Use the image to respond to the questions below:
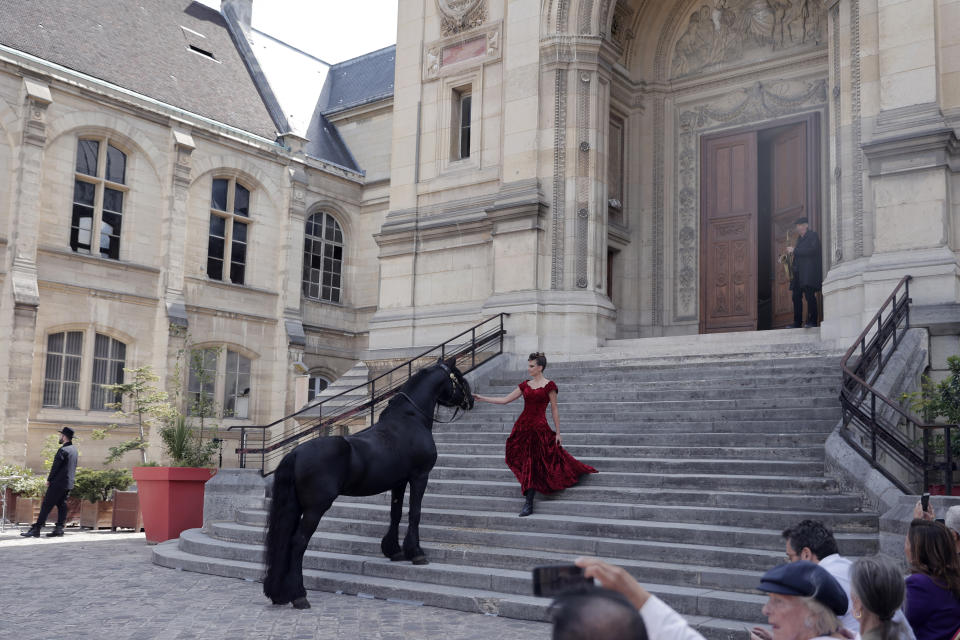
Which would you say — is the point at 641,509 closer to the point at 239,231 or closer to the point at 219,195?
the point at 219,195

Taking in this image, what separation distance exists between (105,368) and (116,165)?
5.97m

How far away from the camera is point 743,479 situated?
8.77 metres

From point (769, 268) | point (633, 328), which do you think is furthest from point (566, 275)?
point (769, 268)

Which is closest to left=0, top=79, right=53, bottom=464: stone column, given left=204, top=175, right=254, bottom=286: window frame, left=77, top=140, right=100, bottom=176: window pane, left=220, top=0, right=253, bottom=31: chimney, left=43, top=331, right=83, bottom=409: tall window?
left=43, top=331, right=83, bottom=409: tall window

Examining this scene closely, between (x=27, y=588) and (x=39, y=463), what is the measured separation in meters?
15.5

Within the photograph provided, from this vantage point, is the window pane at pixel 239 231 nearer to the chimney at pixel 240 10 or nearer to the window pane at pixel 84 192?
the window pane at pixel 84 192

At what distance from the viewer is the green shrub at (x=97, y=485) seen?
16.2m

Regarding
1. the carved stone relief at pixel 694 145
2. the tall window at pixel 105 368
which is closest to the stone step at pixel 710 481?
the carved stone relief at pixel 694 145

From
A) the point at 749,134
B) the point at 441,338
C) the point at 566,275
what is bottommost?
the point at 441,338

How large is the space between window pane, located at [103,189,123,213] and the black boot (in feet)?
67.4

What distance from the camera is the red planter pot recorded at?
12.5 m

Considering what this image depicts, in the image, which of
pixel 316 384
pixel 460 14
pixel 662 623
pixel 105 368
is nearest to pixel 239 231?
pixel 316 384

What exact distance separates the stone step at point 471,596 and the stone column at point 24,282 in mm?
14382

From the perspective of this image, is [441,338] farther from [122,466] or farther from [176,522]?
[122,466]
